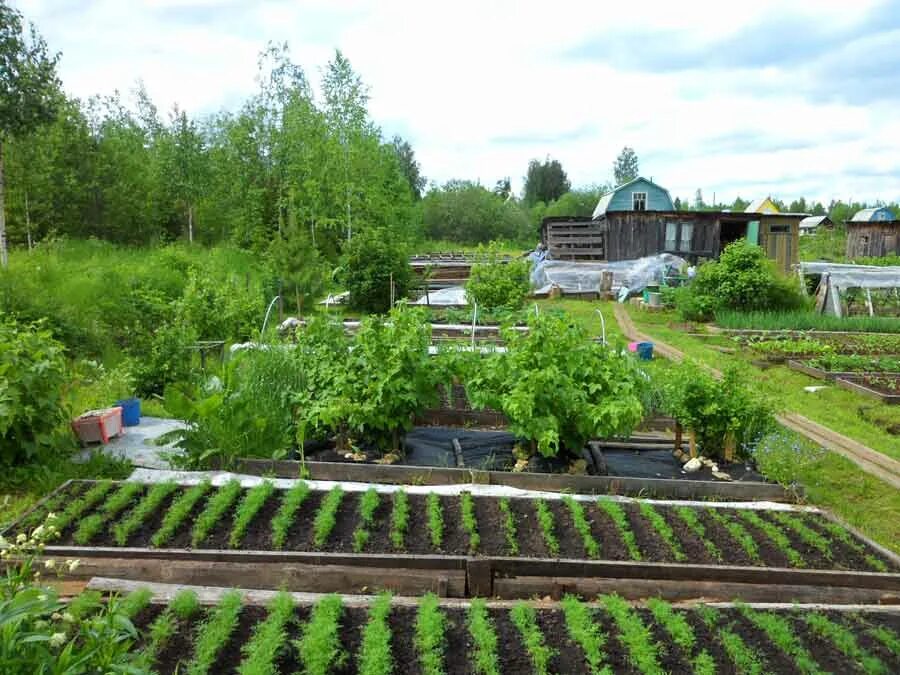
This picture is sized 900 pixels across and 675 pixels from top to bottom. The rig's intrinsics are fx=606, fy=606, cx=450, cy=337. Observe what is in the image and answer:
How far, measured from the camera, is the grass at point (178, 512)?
3449 millimetres

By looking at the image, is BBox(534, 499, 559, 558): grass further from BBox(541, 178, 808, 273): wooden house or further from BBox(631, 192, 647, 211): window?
BBox(631, 192, 647, 211): window

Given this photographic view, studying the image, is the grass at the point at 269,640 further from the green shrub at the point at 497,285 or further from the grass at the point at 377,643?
the green shrub at the point at 497,285

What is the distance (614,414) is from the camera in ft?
13.9

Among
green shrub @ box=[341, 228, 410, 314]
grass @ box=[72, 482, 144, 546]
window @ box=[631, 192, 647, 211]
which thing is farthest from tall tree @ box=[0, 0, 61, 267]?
window @ box=[631, 192, 647, 211]

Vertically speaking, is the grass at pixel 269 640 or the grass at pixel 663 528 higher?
the grass at pixel 269 640

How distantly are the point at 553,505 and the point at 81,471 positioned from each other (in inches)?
140

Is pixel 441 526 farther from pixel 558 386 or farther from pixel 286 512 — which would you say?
pixel 558 386

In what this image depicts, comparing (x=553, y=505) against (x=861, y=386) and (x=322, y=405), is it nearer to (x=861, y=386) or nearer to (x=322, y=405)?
(x=322, y=405)

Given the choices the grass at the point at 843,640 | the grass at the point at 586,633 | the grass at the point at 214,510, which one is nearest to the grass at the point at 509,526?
the grass at the point at 586,633

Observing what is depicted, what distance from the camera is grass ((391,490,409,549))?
3471 mm

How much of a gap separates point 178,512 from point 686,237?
18649 mm

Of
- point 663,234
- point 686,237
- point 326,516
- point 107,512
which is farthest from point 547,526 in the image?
point 686,237

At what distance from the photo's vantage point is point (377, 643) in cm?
259

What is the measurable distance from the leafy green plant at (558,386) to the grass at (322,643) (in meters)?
2.02
